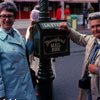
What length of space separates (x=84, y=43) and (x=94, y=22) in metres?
0.32

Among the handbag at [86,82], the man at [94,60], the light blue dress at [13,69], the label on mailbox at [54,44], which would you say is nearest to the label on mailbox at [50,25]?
the label on mailbox at [54,44]

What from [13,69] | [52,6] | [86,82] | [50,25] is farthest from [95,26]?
[52,6]

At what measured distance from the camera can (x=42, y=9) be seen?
333cm

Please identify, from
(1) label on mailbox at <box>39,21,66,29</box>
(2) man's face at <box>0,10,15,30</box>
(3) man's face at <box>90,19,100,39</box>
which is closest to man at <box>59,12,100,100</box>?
(3) man's face at <box>90,19,100,39</box>

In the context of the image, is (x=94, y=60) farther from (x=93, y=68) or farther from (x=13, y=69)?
(x=13, y=69)

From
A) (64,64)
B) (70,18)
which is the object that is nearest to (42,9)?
(64,64)

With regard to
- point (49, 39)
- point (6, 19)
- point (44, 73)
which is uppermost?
point (6, 19)

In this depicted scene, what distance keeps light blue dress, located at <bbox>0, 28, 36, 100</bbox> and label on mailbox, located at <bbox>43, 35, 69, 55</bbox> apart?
28.7 inches

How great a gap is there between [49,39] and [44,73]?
2.20 ft

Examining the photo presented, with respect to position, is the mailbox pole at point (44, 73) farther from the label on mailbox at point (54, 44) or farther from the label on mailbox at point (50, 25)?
the label on mailbox at point (50, 25)

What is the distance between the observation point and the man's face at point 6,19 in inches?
83.8

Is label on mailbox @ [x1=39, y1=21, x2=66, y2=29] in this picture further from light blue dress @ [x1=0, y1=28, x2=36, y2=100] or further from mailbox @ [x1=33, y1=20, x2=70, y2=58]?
light blue dress @ [x1=0, y1=28, x2=36, y2=100]

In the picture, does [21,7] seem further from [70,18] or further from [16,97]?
[16,97]

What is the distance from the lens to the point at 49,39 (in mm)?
2918
